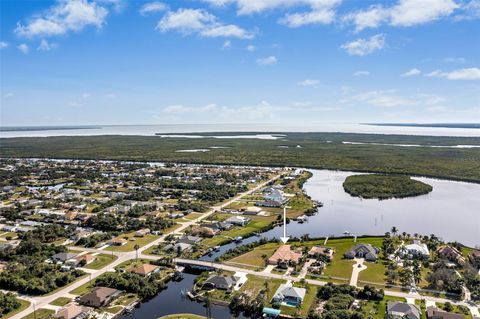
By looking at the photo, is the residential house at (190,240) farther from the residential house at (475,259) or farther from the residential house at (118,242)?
the residential house at (475,259)

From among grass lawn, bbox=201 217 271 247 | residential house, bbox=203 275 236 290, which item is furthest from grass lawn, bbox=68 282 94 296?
grass lawn, bbox=201 217 271 247

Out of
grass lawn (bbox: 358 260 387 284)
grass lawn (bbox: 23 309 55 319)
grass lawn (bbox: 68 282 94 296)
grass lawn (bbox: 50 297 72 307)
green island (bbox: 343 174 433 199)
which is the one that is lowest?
grass lawn (bbox: 23 309 55 319)

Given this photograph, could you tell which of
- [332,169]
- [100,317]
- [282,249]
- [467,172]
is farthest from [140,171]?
[467,172]

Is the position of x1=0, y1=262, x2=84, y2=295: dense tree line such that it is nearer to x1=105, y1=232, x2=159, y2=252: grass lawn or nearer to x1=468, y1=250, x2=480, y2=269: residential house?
x1=105, y1=232, x2=159, y2=252: grass lawn

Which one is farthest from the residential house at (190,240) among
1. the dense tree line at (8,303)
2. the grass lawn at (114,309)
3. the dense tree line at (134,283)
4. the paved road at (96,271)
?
the dense tree line at (8,303)

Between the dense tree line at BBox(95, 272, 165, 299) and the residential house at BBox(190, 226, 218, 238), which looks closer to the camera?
the dense tree line at BBox(95, 272, 165, 299)

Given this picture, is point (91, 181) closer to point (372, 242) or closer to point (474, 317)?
point (372, 242)

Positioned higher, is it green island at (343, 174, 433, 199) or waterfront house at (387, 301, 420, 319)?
green island at (343, 174, 433, 199)

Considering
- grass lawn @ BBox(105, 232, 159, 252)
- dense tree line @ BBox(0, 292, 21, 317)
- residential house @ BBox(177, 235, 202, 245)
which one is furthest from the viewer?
residential house @ BBox(177, 235, 202, 245)
